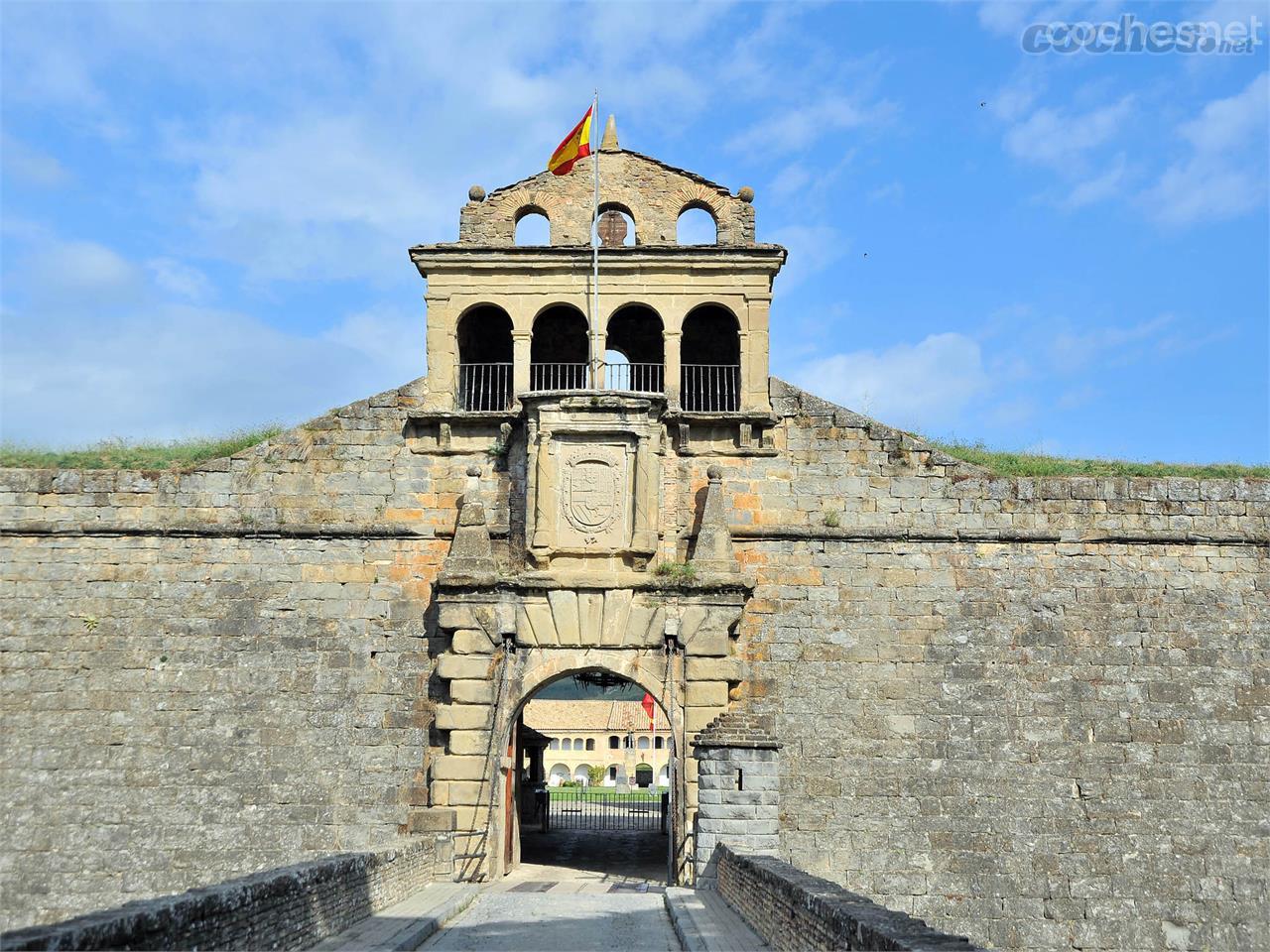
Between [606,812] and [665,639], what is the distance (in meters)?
13.0

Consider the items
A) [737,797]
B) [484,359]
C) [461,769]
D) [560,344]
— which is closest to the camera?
[737,797]

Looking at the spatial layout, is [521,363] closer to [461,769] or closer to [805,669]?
[461,769]

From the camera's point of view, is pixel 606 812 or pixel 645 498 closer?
pixel 645 498

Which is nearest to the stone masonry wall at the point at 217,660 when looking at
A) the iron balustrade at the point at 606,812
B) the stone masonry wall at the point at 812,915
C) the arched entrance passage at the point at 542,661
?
the arched entrance passage at the point at 542,661

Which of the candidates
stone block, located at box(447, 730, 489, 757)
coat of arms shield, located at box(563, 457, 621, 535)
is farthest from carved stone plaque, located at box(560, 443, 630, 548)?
stone block, located at box(447, 730, 489, 757)

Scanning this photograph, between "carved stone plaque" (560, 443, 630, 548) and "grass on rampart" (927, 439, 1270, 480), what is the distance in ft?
14.9

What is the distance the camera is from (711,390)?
1883 cm

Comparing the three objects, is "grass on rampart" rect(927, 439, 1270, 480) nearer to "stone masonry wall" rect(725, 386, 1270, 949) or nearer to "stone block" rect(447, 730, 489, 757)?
"stone masonry wall" rect(725, 386, 1270, 949)

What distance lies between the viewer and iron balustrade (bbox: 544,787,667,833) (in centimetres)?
2528

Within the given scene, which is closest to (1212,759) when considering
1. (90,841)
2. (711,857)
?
(711,857)

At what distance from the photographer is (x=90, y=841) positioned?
15195 millimetres

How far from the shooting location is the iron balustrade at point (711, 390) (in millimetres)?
17797

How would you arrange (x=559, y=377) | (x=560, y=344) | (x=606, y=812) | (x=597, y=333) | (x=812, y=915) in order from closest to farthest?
1. (x=812, y=915)
2. (x=597, y=333)
3. (x=559, y=377)
4. (x=560, y=344)
5. (x=606, y=812)

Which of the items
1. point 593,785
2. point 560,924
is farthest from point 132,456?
point 593,785
